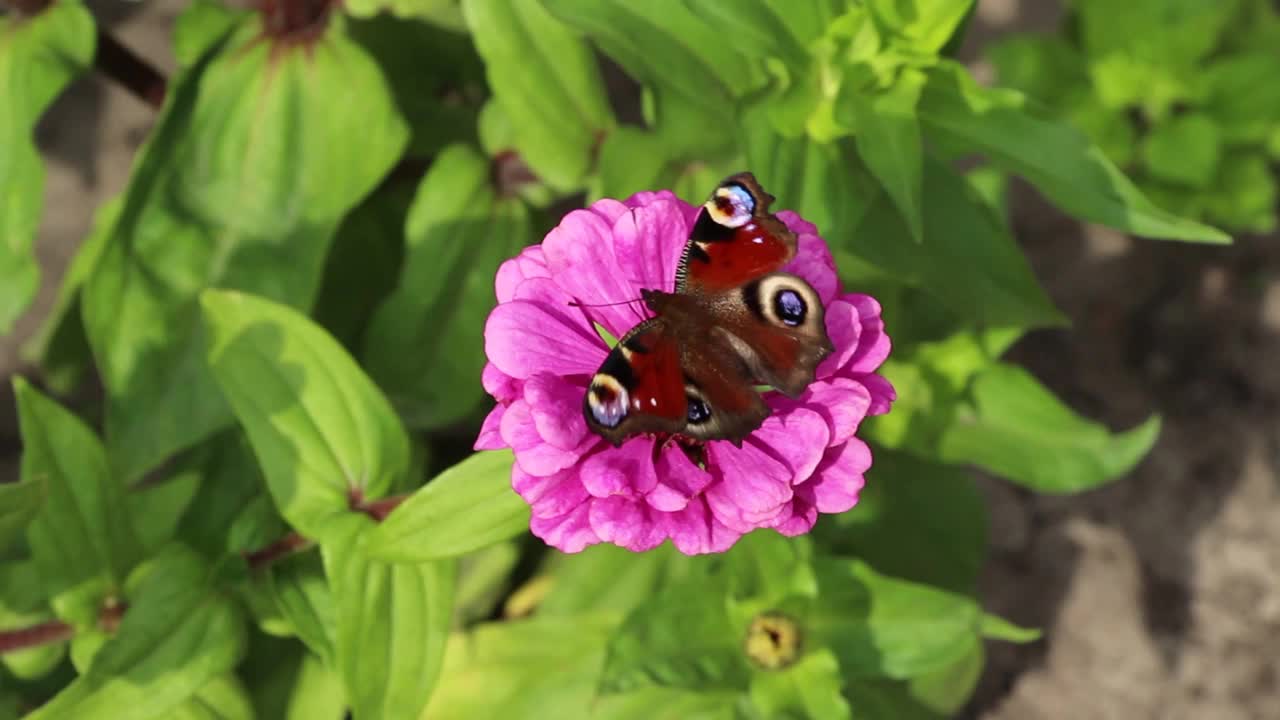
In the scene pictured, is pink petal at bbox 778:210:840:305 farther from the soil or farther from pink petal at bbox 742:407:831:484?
the soil

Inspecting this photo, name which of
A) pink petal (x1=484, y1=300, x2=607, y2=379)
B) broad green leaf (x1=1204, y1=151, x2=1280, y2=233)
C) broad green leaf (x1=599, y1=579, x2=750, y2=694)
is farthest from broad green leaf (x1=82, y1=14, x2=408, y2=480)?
broad green leaf (x1=1204, y1=151, x2=1280, y2=233)

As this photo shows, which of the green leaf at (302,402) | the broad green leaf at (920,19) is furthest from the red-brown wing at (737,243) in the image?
the green leaf at (302,402)

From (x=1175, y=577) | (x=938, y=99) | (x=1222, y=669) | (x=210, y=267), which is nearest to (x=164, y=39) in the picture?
(x=210, y=267)

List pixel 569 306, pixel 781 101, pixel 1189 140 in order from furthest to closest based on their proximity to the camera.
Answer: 1. pixel 1189 140
2. pixel 781 101
3. pixel 569 306

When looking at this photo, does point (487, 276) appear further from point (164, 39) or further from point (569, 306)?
point (164, 39)

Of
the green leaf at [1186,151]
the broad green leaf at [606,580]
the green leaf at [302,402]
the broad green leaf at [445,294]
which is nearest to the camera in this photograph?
the green leaf at [302,402]

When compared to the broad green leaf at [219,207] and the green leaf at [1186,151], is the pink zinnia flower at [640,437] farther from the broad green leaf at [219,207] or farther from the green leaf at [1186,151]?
the green leaf at [1186,151]
